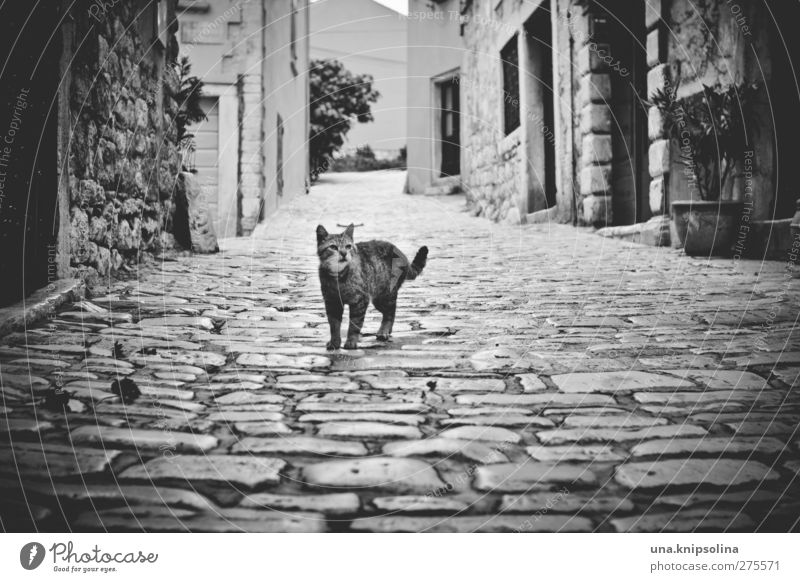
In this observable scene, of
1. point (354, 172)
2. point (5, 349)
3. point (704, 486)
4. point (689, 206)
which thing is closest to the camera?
point (704, 486)

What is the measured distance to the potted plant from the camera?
17.9 ft

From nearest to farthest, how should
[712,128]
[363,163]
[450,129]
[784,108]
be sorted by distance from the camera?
1. [784,108]
2. [712,128]
3. [450,129]
4. [363,163]

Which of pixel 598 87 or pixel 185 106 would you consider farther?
pixel 598 87

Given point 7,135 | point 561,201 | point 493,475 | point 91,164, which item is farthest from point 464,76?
point 493,475

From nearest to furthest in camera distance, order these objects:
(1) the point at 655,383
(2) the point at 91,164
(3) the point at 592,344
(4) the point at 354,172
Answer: (1) the point at 655,383, (3) the point at 592,344, (2) the point at 91,164, (4) the point at 354,172

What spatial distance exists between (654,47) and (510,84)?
4.17m

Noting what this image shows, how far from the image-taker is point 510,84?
421 inches

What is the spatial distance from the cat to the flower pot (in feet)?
12.5

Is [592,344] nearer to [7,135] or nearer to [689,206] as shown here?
[7,135]

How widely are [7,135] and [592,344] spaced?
3.03 m

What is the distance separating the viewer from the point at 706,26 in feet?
19.8

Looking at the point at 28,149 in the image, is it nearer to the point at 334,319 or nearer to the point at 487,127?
the point at 334,319

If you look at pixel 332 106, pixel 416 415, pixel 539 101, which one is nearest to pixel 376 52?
pixel 332 106

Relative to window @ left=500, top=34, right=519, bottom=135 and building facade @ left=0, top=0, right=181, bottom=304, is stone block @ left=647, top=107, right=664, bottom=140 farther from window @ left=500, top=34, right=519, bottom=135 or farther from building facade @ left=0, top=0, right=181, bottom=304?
building facade @ left=0, top=0, right=181, bottom=304
